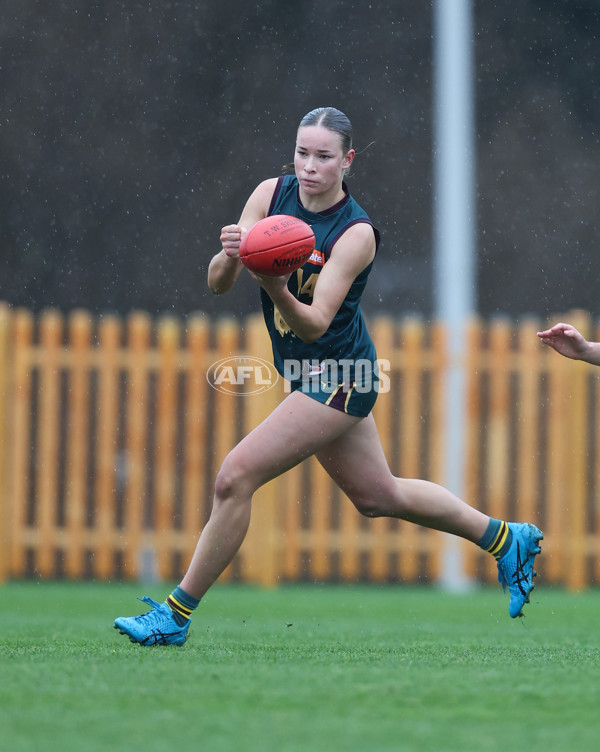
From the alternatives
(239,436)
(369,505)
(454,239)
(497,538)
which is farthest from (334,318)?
(454,239)

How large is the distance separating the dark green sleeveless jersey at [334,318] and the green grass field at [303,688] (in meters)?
1.04

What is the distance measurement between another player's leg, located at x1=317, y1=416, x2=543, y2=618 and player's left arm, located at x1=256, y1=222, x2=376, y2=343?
54 cm

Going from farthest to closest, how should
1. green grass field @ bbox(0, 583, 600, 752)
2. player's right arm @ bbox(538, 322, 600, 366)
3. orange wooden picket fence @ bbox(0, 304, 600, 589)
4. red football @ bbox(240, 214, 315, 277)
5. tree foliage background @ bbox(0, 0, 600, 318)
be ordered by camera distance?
1. tree foliage background @ bbox(0, 0, 600, 318)
2. orange wooden picket fence @ bbox(0, 304, 600, 589)
3. player's right arm @ bbox(538, 322, 600, 366)
4. red football @ bbox(240, 214, 315, 277)
5. green grass field @ bbox(0, 583, 600, 752)

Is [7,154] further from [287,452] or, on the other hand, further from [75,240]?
[287,452]

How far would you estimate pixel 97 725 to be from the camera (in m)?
2.82

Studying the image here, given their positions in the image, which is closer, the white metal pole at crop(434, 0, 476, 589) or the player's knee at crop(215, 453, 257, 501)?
the player's knee at crop(215, 453, 257, 501)

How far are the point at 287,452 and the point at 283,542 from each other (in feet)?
16.0

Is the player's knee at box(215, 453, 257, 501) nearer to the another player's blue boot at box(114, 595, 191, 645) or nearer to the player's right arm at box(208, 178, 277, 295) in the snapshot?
the another player's blue boot at box(114, 595, 191, 645)

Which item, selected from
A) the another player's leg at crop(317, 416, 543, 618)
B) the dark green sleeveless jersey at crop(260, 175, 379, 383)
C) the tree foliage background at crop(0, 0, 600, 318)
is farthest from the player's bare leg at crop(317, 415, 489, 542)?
the tree foliage background at crop(0, 0, 600, 318)

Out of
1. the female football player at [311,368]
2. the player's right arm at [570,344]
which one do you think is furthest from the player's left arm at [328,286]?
the player's right arm at [570,344]

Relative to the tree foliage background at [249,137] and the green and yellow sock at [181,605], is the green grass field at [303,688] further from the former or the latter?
the tree foliage background at [249,137]

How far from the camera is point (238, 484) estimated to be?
427 cm

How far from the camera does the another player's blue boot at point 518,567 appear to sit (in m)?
4.83

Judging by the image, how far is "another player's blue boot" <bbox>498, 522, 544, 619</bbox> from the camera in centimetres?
483
